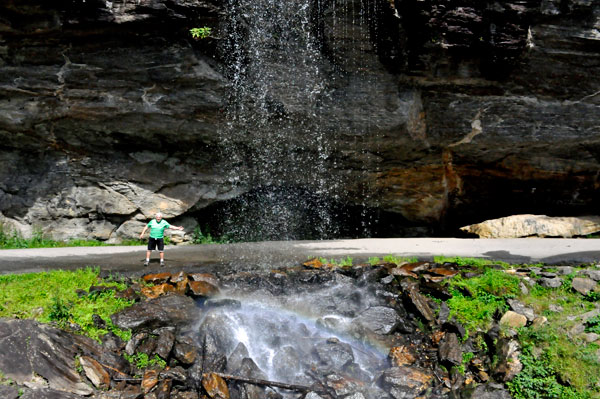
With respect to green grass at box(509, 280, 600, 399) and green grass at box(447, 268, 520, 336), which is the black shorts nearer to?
green grass at box(447, 268, 520, 336)

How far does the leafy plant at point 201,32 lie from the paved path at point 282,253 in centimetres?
512

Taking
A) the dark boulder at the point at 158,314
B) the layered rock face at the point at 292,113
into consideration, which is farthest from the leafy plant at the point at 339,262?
the layered rock face at the point at 292,113

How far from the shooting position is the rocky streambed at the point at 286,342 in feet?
19.1

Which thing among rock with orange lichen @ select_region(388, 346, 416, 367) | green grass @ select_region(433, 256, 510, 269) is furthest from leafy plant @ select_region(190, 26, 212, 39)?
rock with orange lichen @ select_region(388, 346, 416, 367)

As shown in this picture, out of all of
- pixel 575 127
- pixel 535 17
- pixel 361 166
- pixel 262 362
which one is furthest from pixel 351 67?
pixel 262 362

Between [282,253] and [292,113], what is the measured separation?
4073 millimetres

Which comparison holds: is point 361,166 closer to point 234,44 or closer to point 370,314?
point 234,44

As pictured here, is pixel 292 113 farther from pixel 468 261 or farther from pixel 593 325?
pixel 593 325

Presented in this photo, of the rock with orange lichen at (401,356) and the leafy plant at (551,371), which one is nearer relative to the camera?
the leafy plant at (551,371)

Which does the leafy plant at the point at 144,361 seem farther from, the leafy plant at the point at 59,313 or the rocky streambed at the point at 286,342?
the leafy plant at the point at 59,313

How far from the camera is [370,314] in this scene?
738cm

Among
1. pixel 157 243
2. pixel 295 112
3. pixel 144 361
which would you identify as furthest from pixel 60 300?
pixel 295 112

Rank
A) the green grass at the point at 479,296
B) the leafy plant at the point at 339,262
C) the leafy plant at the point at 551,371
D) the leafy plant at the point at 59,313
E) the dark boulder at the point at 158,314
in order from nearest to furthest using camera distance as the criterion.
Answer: the leafy plant at the point at 551,371 → the leafy plant at the point at 59,313 → the dark boulder at the point at 158,314 → the green grass at the point at 479,296 → the leafy plant at the point at 339,262

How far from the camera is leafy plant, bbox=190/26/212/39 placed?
11.2m
